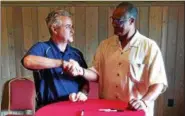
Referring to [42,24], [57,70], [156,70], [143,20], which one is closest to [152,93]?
[156,70]

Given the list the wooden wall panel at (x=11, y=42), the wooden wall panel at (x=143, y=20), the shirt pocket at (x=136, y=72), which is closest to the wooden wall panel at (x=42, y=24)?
the wooden wall panel at (x=11, y=42)

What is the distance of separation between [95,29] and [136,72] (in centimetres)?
197

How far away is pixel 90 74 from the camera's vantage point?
2.07m

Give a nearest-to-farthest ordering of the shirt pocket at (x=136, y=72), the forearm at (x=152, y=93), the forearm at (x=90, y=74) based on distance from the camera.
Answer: the forearm at (x=152, y=93)
the shirt pocket at (x=136, y=72)
the forearm at (x=90, y=74)

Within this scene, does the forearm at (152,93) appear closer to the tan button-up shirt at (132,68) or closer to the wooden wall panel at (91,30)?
the tan button-up shirt at (132,68)

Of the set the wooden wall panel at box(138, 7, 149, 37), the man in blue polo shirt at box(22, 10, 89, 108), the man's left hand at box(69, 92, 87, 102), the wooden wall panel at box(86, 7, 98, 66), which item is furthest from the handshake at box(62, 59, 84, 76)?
the wooden wall panel at box(138, 7, 149, 37)

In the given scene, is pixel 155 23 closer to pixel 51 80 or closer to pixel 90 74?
pixel 90 74

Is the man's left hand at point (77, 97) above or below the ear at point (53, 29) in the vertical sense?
below

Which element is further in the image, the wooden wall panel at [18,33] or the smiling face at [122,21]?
the wooden wall panel at [18,33]

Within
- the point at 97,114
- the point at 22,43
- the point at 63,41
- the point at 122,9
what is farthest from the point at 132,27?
the point at 22,43

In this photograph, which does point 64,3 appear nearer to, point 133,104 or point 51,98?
point 51,98

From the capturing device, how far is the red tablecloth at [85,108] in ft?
5.34

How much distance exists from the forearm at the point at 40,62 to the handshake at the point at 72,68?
4 cm

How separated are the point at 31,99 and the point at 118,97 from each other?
5.97 feet
